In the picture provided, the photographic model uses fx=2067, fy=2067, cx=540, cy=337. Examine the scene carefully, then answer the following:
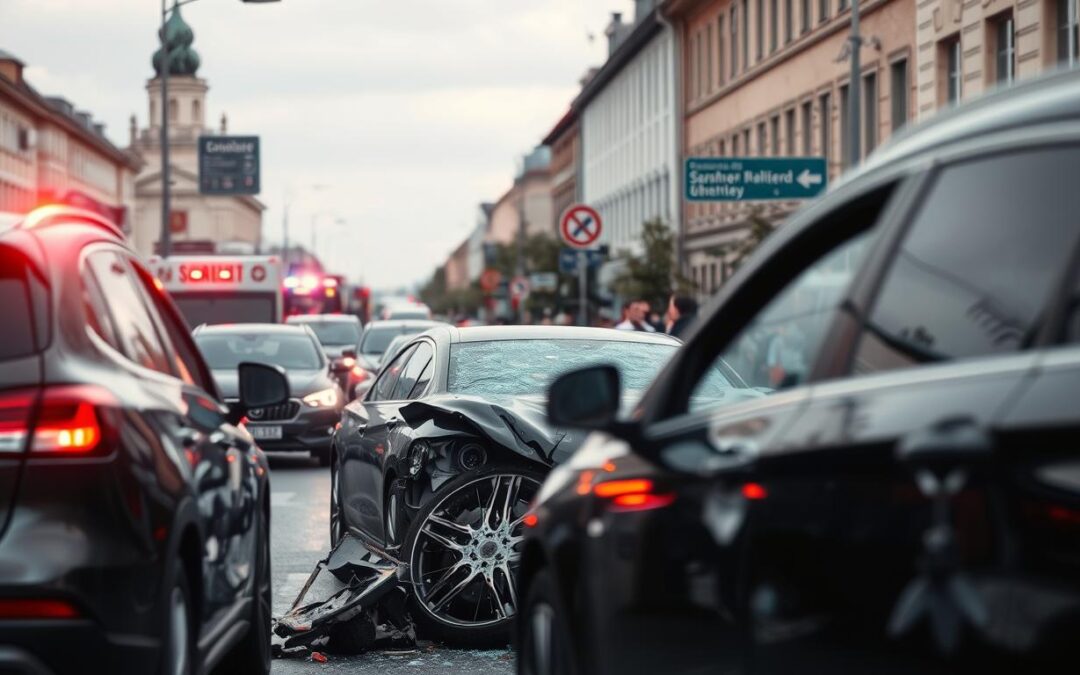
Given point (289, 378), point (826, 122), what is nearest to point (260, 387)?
point (289, 378)

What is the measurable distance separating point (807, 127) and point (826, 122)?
7.61 feet

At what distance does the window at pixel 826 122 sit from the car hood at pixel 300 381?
21.3m

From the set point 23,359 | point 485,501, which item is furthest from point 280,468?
point 23,359

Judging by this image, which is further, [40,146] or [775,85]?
[40,146]

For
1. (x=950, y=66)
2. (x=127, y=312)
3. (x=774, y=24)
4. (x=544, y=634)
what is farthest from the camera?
(x=774, y=24)

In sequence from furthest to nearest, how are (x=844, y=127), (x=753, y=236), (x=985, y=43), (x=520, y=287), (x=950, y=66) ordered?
(x=520, y=287) → (x=844, y=127) → (x=753, y=236) → (x=950, y=66) → (x=985, y=43)

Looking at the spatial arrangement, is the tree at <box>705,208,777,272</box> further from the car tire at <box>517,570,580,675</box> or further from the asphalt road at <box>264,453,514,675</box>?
the car tire at <box>517,570,580,675</box>

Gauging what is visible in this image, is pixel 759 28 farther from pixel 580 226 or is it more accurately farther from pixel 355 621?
pixel 355 621

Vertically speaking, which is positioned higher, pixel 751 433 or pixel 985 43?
pixel 985 43

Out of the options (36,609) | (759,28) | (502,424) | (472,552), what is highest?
(759,28)

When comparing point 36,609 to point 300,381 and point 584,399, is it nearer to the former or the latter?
point 584,399

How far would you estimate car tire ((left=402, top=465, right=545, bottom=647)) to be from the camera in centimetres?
888

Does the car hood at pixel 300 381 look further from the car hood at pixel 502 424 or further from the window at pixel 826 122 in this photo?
the window at pixel 826 122

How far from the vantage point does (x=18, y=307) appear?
4.99m
